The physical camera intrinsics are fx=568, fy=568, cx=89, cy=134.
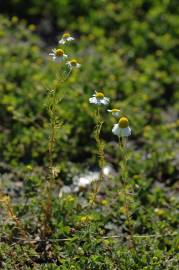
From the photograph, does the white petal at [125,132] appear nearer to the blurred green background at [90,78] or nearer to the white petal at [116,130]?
the white petal at [116,130]

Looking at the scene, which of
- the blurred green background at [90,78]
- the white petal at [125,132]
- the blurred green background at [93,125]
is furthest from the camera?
the blurred green background at [90,78]

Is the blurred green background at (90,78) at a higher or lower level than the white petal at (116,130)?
higher

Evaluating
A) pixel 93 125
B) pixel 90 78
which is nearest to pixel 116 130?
pixel 93 125

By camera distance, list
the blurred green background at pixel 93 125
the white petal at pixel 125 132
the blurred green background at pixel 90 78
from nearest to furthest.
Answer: the white petal at pixel 125 132
the blurred green background at pixel 93 125
the blurred green background at pixel 90 78

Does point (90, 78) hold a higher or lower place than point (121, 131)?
higher

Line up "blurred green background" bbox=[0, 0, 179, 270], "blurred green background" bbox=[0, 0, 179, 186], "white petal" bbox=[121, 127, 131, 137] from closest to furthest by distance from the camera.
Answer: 1. "white petal" bbox=[121, 127, 131, 137]
2. "blurred green background" bbox=[0, 0, 179, 270]
3. "blurred green background" bbox=[0, 0, 179, 186]

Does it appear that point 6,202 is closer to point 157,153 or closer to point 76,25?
point 157,153

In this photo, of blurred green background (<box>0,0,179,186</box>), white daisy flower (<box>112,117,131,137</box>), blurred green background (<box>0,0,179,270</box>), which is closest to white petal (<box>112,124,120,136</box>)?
white daisy flower (<box>112,117,131,137</box>)

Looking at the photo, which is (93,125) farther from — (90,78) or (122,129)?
(122,129)

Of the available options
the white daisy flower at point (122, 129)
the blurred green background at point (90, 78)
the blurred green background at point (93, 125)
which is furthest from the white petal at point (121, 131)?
the blurred green background at point (90, 78)

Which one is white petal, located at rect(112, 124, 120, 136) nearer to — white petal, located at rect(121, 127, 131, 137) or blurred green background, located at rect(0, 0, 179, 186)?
white petal, located at rect(121, 127, 131, 137)

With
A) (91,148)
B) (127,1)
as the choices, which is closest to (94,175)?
(91,148)

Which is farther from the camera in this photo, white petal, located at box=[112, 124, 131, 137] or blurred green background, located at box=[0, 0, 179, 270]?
blurred green background, located at box=[0, 0, 179, 270]
